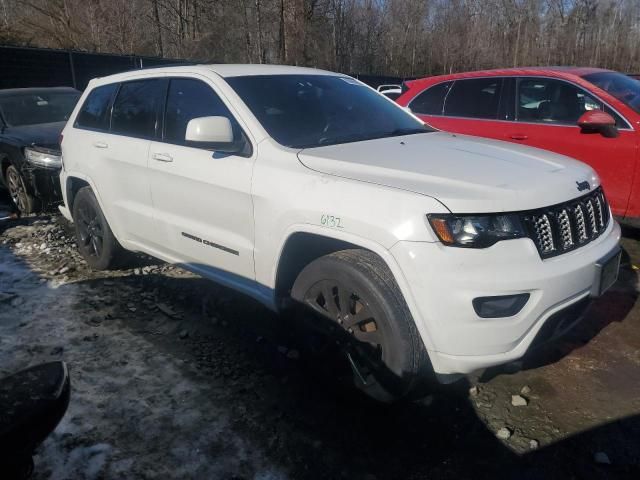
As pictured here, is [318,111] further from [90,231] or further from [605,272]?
[90,231]

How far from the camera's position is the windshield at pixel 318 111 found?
3356 millimetres

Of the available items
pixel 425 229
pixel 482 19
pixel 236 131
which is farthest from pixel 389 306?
pixel 482 19

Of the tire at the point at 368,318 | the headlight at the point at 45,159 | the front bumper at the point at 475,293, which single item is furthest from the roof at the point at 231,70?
the headlight at the point at 45,159

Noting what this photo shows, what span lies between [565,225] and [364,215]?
1.00 m

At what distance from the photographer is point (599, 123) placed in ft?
16.0

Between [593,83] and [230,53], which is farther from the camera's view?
[230,53]

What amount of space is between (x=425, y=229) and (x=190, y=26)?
32772 millimetres

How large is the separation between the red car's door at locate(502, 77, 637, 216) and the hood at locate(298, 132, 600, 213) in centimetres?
206

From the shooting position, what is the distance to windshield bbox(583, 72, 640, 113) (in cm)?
516

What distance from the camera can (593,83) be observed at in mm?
5301

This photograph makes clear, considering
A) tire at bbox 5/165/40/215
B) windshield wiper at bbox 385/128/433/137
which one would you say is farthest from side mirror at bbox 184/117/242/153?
tire at bbox 5/165/40/215

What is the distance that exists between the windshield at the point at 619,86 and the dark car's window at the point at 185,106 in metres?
3.89

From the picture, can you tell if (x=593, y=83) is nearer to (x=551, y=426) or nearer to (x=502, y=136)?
(x=502, y=136)

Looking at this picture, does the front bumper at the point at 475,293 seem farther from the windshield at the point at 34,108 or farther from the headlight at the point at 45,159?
the windshield at the point at 34,108
